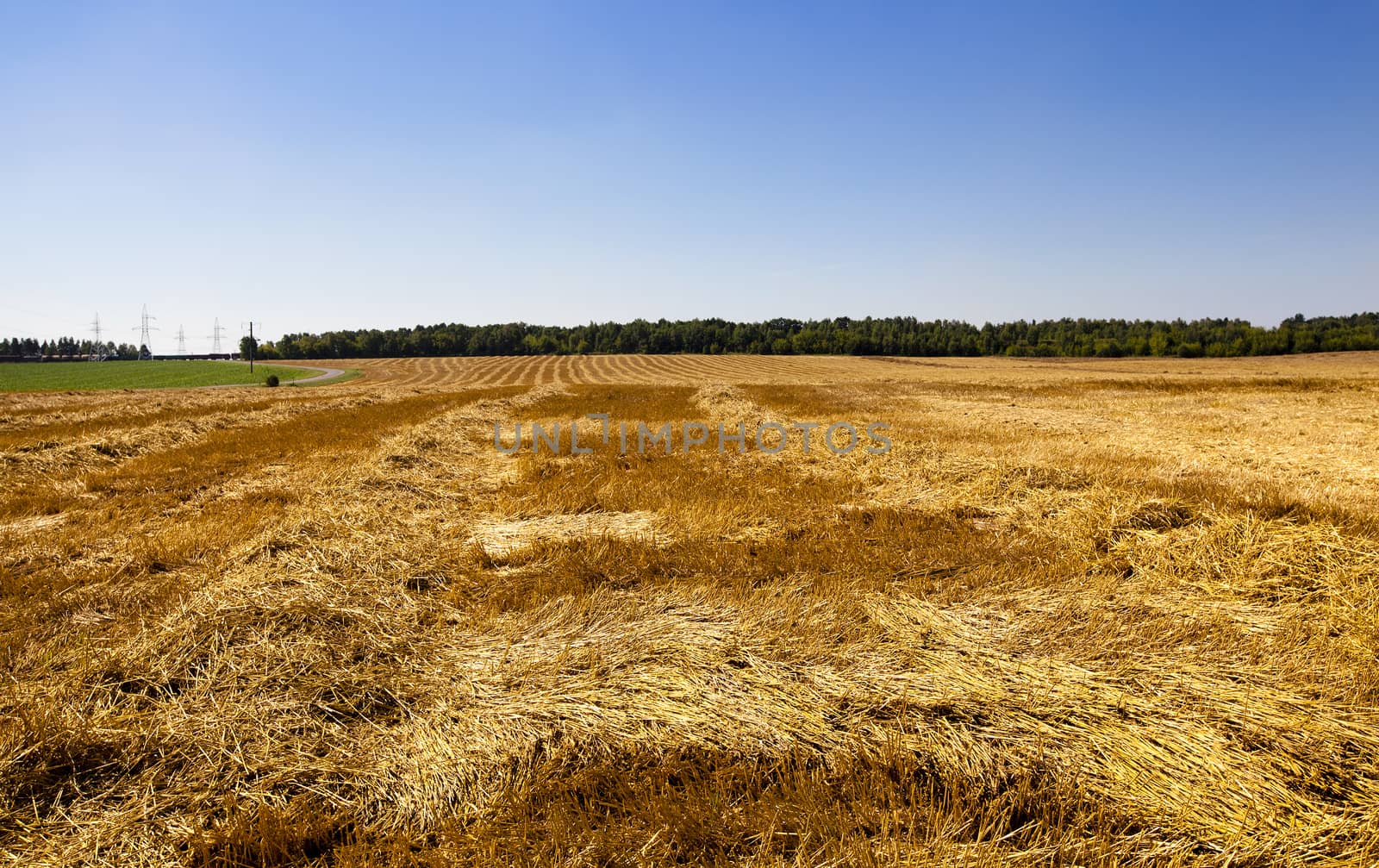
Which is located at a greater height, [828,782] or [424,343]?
[424,343]

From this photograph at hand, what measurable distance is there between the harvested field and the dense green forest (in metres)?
102

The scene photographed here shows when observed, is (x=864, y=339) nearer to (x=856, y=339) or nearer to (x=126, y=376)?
(x=856, y=339)

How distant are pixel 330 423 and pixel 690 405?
1301 centimetres

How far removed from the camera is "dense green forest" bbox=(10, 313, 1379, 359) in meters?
95.8

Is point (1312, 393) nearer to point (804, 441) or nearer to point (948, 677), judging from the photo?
point (804, 441)

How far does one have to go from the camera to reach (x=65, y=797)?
2.81 metres

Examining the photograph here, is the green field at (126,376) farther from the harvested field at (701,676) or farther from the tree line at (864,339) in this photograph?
the harvested field at (701,676)

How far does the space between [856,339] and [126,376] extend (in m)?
103

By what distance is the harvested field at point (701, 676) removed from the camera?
8.52 feet

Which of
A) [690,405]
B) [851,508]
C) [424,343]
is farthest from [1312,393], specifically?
[424,343]

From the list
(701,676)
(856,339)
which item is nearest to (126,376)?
(701,676)

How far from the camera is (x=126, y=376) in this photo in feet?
197

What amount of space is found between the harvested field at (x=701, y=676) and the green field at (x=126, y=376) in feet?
188

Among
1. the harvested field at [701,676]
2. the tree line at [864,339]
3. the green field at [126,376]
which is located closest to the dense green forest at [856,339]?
the tree line at [864,339]
